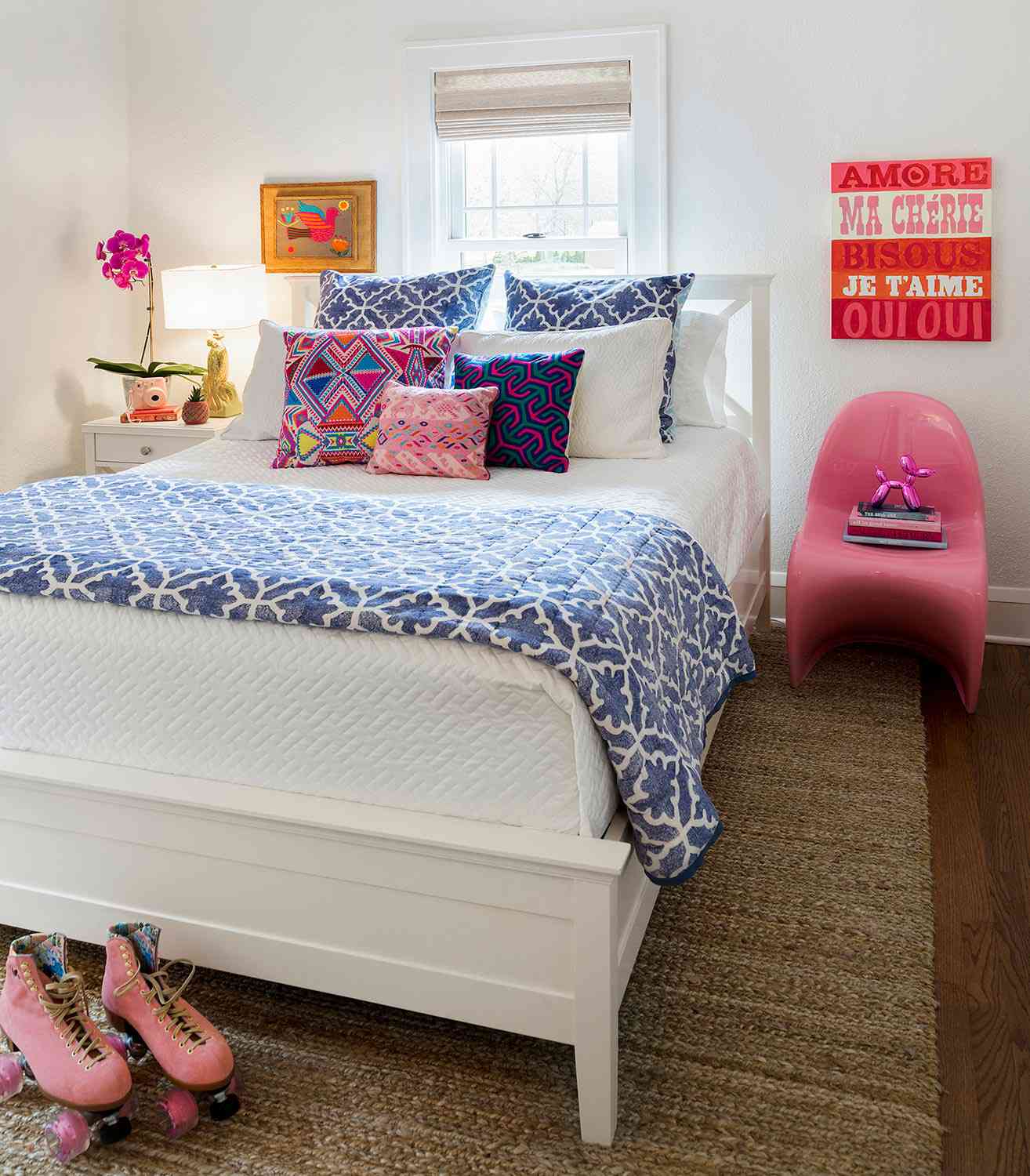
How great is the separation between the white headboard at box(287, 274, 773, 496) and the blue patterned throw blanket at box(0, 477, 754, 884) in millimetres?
1244

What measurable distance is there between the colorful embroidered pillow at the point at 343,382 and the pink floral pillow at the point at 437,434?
0.11 meters

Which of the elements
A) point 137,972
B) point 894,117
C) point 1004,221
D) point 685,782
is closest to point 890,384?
point 1004,221

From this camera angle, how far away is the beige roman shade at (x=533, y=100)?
140 inches

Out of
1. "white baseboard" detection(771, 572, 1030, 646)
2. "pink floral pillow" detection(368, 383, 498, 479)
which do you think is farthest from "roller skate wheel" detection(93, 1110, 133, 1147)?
"white baseboard" detection(771, 572, 1030, 646)

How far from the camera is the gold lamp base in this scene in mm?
3887

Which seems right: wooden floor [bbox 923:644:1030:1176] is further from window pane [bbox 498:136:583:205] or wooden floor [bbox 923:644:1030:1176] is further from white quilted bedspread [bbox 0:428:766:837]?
window pane [bbox 498:136:583:205]

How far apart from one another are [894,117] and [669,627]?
2204mm

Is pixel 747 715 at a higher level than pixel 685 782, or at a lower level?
lower

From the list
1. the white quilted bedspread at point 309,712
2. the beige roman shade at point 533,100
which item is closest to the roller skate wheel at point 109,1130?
the white quilted bedspread at point 309,712

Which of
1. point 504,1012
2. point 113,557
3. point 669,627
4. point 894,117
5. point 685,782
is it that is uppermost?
point 894,117

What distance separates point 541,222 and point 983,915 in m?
2.57

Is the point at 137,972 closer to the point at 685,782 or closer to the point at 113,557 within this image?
the point at 113,557

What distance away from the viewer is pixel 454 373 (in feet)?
9.61

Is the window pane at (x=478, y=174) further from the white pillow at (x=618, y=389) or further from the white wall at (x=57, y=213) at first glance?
the white wall at (x=57, y=213)
